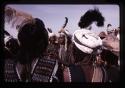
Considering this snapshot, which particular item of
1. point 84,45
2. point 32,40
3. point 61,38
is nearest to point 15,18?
point 32,40

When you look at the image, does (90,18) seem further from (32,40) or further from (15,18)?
(15,18)

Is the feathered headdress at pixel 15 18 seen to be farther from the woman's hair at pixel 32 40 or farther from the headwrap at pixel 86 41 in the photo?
the headwrap at pixel 86 41

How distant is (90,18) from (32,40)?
59cm

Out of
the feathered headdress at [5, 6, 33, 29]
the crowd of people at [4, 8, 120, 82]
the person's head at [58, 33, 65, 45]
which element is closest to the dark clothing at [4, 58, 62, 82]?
the crowd of people at [4, 8, 120, 82]

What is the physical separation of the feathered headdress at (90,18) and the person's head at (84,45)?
0.08 metres

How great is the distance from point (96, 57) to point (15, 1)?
0.94 meters

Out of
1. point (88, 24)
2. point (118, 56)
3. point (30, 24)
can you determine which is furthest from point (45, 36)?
point (118, 56)

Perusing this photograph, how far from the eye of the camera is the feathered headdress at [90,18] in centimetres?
369

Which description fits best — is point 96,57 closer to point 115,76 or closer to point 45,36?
point 115,76

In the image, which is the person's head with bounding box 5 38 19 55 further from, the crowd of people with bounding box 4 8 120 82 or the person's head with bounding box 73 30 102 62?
the person's head with bounding box 73 30 102 62

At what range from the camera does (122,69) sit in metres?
3.69

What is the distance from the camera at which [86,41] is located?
371 centimetres

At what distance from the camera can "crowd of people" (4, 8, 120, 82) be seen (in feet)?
12.0

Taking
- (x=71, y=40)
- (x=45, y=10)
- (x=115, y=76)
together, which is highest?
(x=45, y=10)
